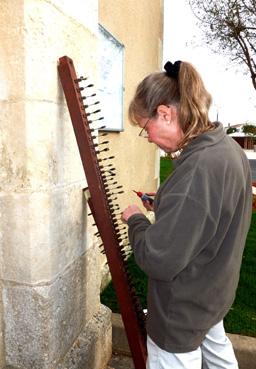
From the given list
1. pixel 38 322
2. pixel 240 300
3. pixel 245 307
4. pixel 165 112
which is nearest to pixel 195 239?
pixel 165 112

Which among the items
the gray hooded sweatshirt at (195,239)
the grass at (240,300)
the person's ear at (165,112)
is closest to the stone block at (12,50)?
the person's ear at (165,112)

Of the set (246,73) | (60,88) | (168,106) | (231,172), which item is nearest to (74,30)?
(60,88)

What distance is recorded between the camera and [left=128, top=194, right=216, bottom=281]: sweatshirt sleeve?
138 centimetres

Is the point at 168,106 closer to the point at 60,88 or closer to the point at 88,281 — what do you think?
the point at 60,88

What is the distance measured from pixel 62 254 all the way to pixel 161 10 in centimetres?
533

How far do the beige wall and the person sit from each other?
212cm

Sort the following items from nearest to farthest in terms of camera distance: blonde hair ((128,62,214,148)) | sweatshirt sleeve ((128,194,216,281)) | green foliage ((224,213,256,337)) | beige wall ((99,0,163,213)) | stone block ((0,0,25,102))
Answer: sweatshirt sleeve ((128,194,216,281)) < blonde hair ((128,62,214,148)) < stone block ((0,0,25,102)) < green foliage ((224,213,256,337)) < beige wall ((99,0,163,213))

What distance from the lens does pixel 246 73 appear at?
1230 cm

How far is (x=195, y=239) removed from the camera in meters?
1.40

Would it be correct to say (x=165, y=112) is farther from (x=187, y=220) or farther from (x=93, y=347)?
(x=93, y=347)

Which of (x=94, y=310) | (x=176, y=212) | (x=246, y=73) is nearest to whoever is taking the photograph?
(x=176, y=212)

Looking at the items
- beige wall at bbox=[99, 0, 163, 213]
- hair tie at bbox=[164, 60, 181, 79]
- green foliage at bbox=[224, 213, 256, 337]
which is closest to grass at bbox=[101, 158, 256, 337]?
green foliage at bbox=[224, 213, 256, 337]

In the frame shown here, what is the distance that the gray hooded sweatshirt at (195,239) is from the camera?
4.55 ft

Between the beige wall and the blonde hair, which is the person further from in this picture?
the beige wall
